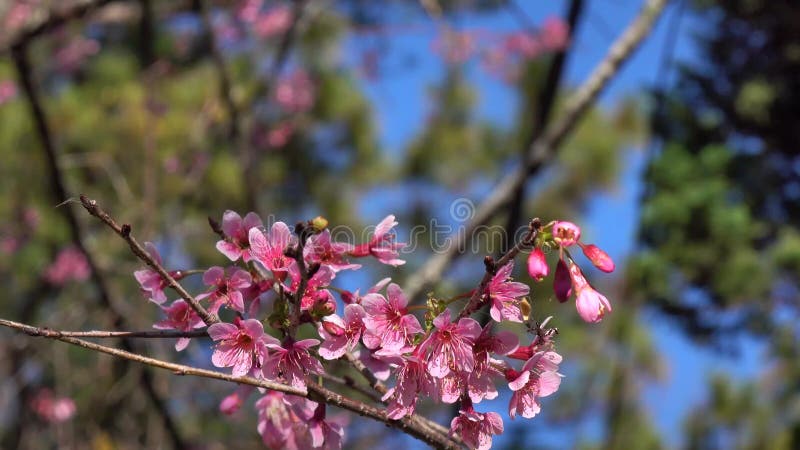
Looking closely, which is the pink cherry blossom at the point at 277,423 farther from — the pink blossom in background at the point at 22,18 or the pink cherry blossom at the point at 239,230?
the pink blossom in background at the point at 22,18

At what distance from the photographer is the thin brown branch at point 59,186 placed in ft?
6.73

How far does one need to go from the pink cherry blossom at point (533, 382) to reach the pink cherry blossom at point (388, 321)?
125 mm

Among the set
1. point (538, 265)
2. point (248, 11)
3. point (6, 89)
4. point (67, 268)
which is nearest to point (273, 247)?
point (538, 265)

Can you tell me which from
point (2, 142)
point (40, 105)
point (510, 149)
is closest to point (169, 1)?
point (40, 105)

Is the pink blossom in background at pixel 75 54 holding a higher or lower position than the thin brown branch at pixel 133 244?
lower

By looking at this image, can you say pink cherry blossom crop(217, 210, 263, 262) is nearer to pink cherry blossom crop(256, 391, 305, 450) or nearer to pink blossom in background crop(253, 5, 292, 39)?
pink cherry blossom crop(256, 391, 305, 450)

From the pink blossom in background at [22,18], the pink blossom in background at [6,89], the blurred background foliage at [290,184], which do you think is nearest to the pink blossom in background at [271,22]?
the blurred background foliage at [290,184]

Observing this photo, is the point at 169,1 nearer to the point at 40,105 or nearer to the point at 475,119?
the point at 40,105

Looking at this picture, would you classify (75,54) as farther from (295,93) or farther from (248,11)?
(248,11)

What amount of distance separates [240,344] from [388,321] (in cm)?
17

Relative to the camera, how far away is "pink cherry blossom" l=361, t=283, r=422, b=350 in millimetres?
810

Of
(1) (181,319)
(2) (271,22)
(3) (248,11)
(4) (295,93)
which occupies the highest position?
(1) (181,319)

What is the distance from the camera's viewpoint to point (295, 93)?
5.48 m

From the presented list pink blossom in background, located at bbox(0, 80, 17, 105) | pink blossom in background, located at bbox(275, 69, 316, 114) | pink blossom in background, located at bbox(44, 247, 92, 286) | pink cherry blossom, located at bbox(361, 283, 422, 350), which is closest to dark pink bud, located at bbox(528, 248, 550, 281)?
pink cherry blossom, located at bbox(361, 283, 422, 350)
